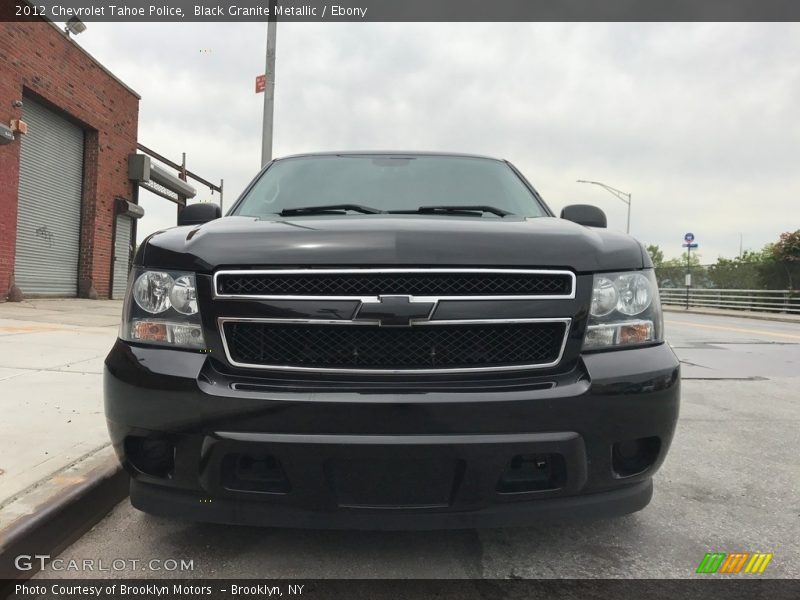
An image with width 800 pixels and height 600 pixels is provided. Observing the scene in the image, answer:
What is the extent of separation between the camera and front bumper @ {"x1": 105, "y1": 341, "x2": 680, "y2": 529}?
180cm

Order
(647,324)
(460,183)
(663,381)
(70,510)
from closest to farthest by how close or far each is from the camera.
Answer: (663,381), (647,324), (70,510), (460,183)

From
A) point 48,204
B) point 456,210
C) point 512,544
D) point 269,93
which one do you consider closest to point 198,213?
point 456,210

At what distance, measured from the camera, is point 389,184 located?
3.37m

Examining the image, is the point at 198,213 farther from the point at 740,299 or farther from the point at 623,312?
the point at 740,299

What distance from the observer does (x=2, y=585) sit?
193cm

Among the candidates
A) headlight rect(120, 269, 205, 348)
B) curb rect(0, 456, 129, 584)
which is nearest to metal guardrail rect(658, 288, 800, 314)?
curb rect(0, 456, 129, 584)

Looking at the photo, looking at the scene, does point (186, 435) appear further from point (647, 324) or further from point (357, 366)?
point (647, 324)

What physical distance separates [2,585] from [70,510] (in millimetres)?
449

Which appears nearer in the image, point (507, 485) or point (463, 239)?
point (507, 485)

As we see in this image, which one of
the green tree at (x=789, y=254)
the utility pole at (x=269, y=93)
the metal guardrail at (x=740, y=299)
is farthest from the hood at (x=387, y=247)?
the green tree at (x=789, y=254)

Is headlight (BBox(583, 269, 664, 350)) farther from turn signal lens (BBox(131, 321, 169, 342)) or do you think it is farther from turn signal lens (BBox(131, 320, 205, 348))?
turn signal lens (BBox(131, 321, 169, 342))

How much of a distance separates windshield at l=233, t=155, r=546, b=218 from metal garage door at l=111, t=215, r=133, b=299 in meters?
14.8

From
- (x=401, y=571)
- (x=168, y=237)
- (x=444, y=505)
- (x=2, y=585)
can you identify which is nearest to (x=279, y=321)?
(x=168, y=237)

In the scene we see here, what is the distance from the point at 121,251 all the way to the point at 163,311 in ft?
54.4
